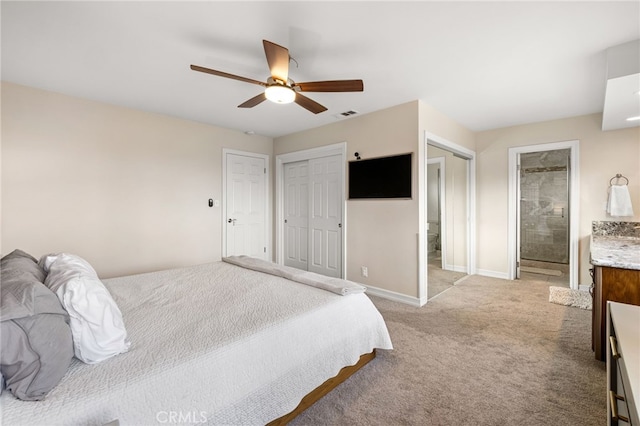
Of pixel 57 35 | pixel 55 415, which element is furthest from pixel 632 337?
pixel 57 35

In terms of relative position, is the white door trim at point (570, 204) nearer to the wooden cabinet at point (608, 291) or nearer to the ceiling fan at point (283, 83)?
the wooden cabinet at point (608, 291)

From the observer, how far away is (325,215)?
14.8ft

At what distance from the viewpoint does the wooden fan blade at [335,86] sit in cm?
212

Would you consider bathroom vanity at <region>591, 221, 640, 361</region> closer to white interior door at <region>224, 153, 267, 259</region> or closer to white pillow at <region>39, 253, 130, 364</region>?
white pillow at <region>39, 253, 130, 364</region>

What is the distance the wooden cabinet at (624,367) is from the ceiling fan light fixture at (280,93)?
222cm

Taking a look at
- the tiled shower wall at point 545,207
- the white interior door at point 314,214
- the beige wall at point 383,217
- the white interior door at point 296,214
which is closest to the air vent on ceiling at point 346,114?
the beige wall at point 383,217

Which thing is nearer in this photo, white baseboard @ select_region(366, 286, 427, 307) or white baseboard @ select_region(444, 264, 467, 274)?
white baseboard @ select_region(366, 286, 427, 307)

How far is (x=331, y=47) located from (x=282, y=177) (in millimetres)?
3128

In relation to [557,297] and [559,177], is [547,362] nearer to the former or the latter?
[557,297]

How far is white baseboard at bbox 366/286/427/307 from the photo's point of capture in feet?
11.2

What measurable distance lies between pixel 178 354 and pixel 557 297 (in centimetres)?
438

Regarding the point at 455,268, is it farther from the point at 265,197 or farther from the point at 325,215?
the point at 265,197

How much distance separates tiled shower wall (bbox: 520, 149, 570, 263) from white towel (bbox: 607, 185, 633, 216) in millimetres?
1979

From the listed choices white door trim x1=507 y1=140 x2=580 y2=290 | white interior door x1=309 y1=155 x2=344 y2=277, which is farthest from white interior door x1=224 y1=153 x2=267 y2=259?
white door trim x1=507 y1=140 x2=580 y2=290
